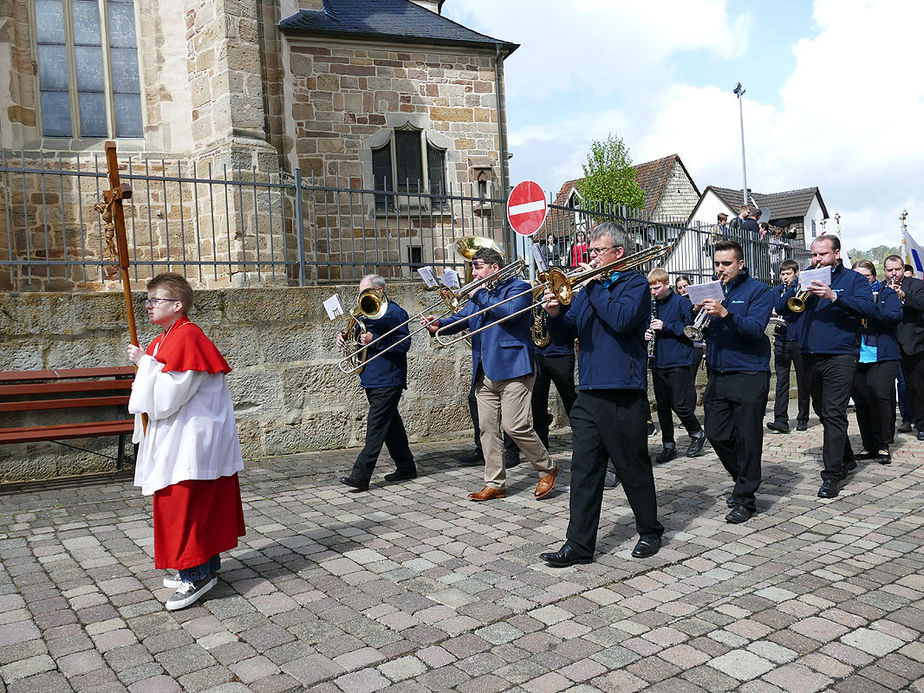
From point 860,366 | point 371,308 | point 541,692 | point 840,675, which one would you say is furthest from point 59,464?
point 860,366

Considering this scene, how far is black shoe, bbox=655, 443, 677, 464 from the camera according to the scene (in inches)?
320

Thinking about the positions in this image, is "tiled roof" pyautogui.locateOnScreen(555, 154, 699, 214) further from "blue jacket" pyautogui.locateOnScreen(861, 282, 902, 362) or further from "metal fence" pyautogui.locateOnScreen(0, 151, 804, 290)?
"blue jacket" pyautogui.locateOnScreen(861, 282, 902, 362)

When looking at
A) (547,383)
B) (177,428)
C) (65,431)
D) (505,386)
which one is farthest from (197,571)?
(547,383)

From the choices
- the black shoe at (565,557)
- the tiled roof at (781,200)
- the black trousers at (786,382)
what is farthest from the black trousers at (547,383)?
the tiled roof at (781,200)

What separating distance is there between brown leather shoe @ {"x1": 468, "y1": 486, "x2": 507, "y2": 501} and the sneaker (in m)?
2.55

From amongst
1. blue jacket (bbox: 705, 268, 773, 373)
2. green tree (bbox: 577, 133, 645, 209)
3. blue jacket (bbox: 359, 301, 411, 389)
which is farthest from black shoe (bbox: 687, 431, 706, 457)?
green tree (bbox: 577, 133, 645, 209)

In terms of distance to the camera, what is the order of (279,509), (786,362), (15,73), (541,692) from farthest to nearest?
1. (15,73)
2. (786,362)
3. (279,509)
4. (541,692)

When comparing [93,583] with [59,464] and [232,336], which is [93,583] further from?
[232,336]

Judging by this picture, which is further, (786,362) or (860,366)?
(786,362)

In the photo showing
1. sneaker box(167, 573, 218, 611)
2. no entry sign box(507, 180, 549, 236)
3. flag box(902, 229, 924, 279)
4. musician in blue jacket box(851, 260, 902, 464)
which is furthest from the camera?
flag box(902, 229, 924, 279)

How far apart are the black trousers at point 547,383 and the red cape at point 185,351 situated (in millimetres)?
3671

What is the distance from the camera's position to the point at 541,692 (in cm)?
326

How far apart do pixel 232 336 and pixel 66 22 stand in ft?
24.5

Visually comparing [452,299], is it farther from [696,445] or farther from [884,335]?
[884,335]
